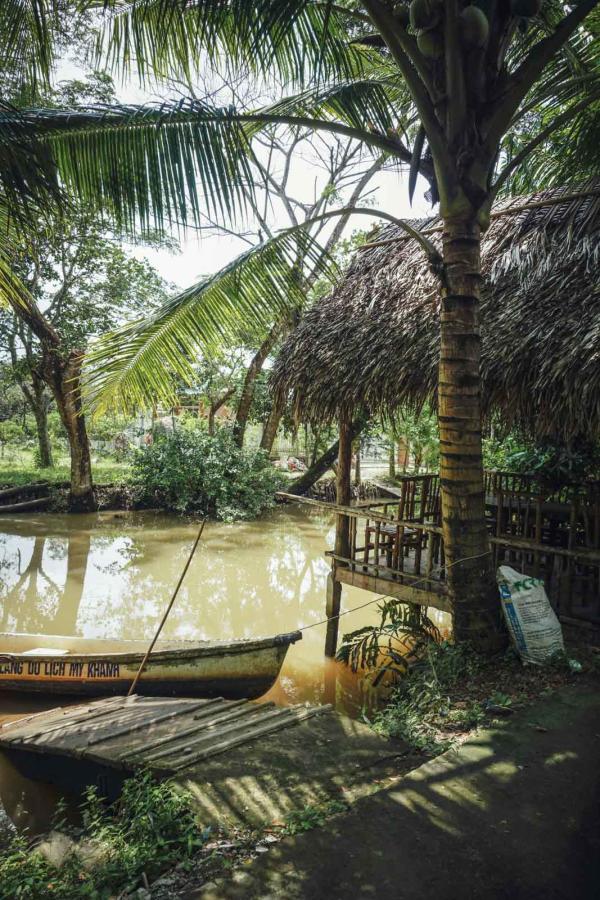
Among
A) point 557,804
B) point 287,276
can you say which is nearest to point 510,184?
point 287,276

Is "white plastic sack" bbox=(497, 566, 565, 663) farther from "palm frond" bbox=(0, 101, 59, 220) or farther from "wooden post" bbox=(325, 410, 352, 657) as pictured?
"palm frond" bbox=(0, 101, 59, 220)

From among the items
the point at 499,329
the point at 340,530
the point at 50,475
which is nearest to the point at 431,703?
the point at 499,329

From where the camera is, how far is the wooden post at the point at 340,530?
695 centimetres

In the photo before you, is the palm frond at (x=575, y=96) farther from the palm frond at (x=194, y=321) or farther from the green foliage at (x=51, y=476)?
the green foliage at (x=51, y=476)

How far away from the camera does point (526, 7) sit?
3.52 meters

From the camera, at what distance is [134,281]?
665 inches

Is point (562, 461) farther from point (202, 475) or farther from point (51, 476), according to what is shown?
point (51, 476)

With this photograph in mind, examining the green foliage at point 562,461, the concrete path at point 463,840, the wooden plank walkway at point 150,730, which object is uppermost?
A: the green foliage at point 562,461

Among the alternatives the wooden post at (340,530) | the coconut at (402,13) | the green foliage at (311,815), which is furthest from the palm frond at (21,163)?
the wooden post at (340,530)

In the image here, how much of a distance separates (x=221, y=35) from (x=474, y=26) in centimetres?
212

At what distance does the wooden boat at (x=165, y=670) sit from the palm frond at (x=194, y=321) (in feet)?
7.93

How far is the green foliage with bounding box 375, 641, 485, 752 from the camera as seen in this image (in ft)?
11.3

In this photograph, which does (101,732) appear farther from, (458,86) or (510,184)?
(510,184)

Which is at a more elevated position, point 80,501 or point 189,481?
point 189,481
